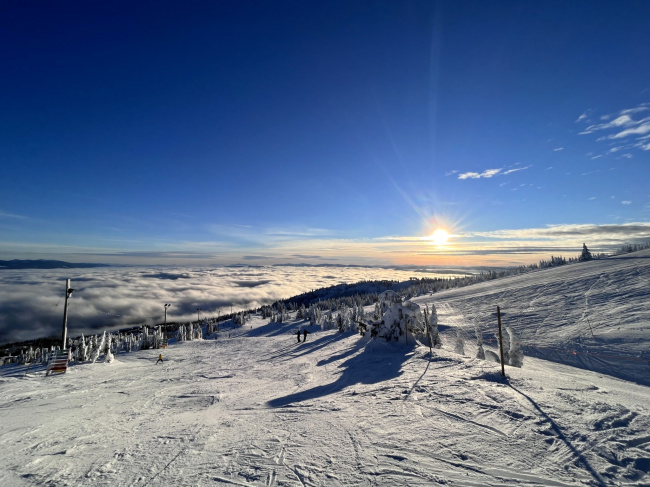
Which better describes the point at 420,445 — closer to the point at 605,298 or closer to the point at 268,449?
the point at 268,449

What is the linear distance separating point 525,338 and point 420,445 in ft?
119

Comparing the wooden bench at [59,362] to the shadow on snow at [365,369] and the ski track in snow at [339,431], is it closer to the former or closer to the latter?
the ski track in snow at [339,431]

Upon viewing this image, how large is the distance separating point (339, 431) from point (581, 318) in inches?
1702

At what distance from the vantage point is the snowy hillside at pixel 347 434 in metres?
6.30

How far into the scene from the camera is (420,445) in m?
7.34

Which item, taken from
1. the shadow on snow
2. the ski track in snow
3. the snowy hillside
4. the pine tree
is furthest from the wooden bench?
the pine tree

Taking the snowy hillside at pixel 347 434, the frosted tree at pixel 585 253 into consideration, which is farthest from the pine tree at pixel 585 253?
the snowy hillside at pixel 347 434

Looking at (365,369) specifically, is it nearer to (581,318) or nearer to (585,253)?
(581,318)

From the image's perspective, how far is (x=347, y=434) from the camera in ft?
26.9

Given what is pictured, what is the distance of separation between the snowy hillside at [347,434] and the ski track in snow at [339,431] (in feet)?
0.14

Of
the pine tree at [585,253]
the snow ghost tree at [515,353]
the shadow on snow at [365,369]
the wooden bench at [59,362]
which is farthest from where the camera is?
the pine tree at [585,253]

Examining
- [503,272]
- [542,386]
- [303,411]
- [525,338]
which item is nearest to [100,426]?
[303,411]

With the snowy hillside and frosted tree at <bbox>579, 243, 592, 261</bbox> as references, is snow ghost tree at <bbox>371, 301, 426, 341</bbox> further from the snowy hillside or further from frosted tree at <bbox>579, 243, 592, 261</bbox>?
frosted tree at <bbox>579, 243, 592, 261</bbox>

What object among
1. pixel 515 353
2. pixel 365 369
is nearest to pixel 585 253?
pixel 515 353
